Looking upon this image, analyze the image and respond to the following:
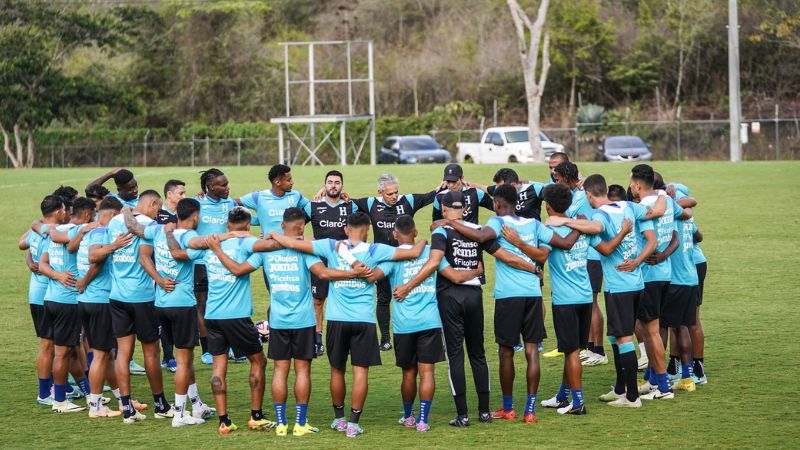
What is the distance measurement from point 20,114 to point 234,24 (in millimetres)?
13664

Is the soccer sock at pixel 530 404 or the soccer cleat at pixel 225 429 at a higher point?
the soccer sock at pixel 530 404

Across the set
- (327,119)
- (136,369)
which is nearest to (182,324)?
(136,369)

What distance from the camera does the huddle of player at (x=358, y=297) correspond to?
9180 mm

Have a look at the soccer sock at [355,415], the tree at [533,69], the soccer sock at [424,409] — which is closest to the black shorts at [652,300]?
the soccer sock at [424,409]

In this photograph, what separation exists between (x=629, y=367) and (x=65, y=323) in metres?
5.35

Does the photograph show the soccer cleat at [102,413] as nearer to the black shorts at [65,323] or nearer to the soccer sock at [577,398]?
the black shorts at [65,323]

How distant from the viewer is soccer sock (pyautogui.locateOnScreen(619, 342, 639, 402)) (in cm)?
998

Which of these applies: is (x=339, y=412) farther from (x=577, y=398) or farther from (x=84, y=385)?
(x=84, y=385)

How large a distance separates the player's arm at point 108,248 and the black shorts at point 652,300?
4.86 metres

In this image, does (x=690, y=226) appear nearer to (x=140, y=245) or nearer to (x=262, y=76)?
(x=140, y=245)

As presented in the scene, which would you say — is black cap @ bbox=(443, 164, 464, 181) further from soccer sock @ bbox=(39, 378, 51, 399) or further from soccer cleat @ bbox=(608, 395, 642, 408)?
soccer sock @ bbox=(39, 378, 51, 399)

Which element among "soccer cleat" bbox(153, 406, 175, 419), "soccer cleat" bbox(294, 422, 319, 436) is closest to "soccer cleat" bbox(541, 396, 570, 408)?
"soccer cleat" bbox(294, 422, 319, 436)

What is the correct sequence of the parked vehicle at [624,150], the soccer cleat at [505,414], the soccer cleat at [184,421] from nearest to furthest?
the soccer cleat at [184,421], the soccer cleat at [505,414], the parked vehicle at [624,150]

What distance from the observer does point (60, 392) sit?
10320mm
